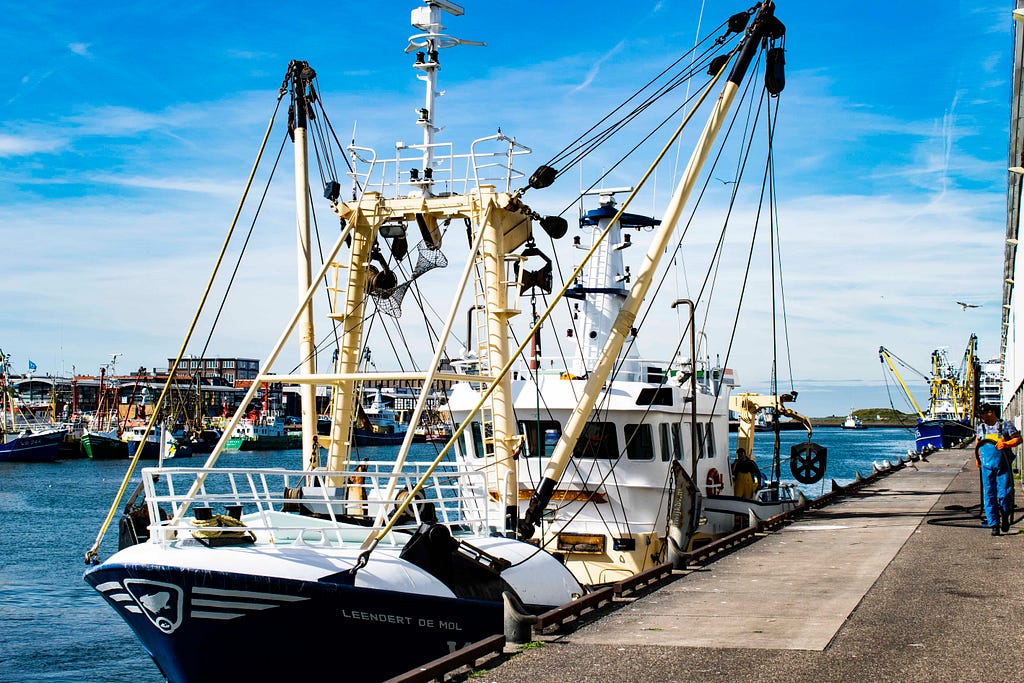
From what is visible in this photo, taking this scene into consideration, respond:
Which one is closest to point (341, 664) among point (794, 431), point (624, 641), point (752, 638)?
point (624, 641)

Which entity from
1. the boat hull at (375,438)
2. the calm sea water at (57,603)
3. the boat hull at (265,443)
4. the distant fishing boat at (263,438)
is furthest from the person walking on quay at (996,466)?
the boat hull at (375,438)

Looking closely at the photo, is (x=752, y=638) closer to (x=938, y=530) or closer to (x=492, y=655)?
(x=492, y=655)

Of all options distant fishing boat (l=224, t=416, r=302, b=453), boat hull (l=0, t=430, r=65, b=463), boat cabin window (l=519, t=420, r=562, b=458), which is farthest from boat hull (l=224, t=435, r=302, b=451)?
boat cabin window (l=519, t=420, r=562, b=458)

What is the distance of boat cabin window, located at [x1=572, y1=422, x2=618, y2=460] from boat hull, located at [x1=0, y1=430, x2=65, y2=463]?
77.0 metres

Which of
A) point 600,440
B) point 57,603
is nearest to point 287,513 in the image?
point 600,440

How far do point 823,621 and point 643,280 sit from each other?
20.1 ft

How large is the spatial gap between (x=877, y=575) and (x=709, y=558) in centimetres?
270

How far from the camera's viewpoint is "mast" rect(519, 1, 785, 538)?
13.9 m

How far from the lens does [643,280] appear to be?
14.4 m

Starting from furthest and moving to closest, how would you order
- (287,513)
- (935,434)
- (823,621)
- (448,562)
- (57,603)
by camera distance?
(935,434), (57,603), (287,513), (448,562), (823,621)

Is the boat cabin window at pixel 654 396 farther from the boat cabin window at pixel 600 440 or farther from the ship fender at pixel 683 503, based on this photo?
the ship fender at pixel 683 503

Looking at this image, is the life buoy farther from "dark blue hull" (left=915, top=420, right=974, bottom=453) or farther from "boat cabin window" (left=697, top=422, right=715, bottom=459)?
"dark blue hull" (left=915, top=420, right=974, bottom=453)

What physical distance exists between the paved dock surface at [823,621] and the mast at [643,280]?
2.34 meters

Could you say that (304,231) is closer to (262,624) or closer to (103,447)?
(262,624)
